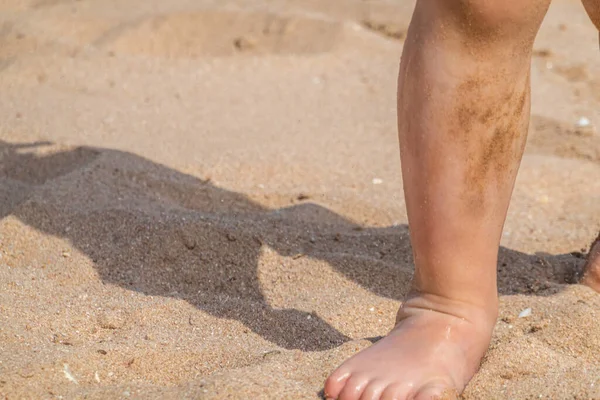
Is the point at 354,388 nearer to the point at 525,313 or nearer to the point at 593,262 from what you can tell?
the point at 525,313

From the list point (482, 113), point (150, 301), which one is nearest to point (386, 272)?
point (150, 301)

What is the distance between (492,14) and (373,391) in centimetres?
70

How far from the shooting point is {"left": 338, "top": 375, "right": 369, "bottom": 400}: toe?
1523 mm

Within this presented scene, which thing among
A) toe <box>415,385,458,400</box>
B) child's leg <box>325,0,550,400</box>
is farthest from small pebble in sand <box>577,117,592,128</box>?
toe <box>415,385,458,400</box>

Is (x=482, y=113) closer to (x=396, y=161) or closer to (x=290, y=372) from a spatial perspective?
(x=290, y=372)

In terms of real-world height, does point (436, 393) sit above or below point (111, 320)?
above

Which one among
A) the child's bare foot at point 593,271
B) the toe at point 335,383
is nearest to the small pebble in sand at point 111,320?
the toe at point 335,383

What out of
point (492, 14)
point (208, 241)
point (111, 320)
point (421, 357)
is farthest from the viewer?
point (208, 241)

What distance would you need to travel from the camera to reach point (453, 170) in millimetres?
1552

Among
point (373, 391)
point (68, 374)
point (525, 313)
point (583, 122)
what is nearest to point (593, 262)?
point (525, 313)

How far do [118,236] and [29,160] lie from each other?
0.77 m

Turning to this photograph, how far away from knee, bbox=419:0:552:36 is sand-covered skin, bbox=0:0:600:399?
66 cm

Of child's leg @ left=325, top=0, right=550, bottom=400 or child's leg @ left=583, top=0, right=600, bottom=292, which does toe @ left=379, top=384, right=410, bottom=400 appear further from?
child's leg @ left=583, top=0, right=600, bottom=292

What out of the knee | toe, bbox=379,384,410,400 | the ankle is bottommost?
toe, bbox=379,384,410,400
